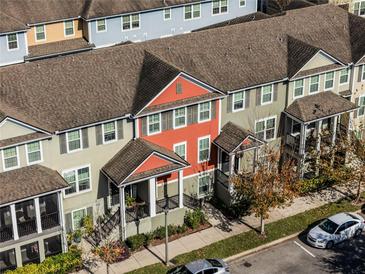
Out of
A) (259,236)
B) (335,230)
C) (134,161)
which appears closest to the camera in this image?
(134,161)

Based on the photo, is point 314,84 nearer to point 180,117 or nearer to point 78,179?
point 180,117

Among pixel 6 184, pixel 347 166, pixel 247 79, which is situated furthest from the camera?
pixel 347 166

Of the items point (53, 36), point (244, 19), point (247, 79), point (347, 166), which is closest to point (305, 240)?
point (347, 166)

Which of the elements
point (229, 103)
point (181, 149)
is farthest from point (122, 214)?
point (229, 103)

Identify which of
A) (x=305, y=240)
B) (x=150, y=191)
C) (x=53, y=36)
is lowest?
(x=305, y=240)

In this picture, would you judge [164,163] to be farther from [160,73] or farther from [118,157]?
[160,73]

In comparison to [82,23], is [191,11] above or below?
above

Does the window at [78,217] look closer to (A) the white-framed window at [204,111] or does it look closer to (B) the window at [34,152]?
(B) the window at [34,152]

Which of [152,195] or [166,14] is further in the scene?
[166,14]
